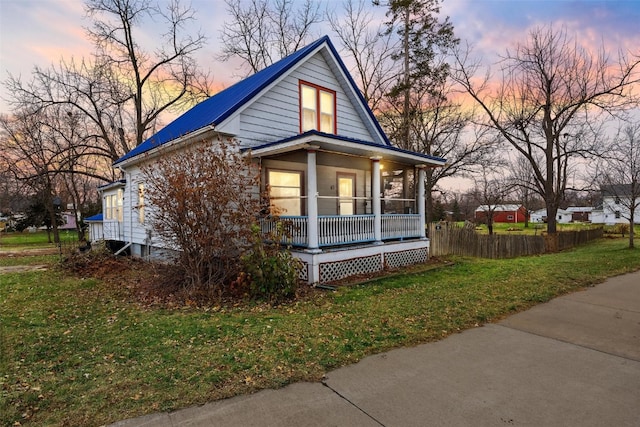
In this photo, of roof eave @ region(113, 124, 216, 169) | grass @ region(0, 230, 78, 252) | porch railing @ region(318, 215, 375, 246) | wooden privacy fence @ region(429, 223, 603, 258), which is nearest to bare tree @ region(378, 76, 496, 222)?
wooden privacy fence @ region(429, 223, 603, 258)

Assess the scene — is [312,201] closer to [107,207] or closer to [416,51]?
[107,207]

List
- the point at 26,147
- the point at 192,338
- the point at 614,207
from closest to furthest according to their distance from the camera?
the point at 192,338, the point at 26,147, the point at 614,207

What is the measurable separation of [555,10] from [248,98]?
1703 centimetres

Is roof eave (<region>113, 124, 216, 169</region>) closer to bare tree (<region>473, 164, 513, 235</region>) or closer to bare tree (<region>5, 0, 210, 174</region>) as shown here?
bare tree (<region>5, 0, 210, 174</region>)

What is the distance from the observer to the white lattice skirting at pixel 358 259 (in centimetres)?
898

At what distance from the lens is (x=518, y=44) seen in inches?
806

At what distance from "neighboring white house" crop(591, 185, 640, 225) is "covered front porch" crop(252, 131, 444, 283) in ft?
45.3

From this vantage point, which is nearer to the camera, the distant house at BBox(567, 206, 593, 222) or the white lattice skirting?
the white lattice skirting

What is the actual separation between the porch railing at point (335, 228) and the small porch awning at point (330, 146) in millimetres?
1898

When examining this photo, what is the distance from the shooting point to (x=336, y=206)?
1305cm

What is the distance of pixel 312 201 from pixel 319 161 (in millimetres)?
3651

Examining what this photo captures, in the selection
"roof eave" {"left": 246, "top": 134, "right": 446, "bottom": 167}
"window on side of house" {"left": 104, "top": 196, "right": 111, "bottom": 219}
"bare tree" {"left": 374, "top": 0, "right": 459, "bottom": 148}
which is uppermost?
"bare tree" {"left": 374, "top": 0, "right": 459, "bottom": 148}

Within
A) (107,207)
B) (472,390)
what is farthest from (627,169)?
(107,207)

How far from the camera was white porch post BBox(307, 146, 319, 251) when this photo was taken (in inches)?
342
